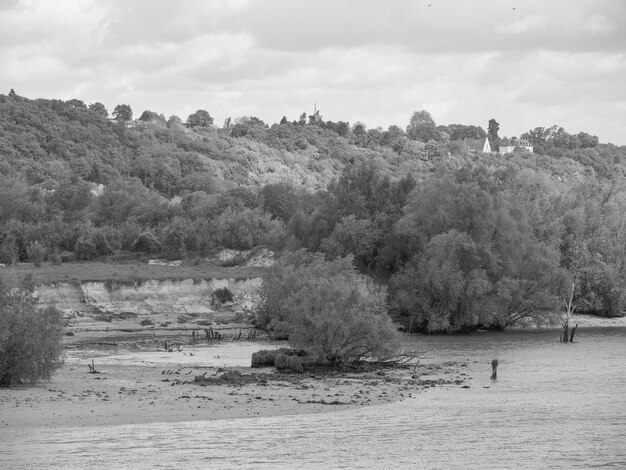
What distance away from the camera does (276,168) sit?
170875mm

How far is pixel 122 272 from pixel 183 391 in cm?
3934

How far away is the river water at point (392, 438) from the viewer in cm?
2788

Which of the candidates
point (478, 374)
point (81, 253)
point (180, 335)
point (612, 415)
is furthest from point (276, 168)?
point (612, 415)

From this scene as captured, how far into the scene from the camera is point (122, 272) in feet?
253

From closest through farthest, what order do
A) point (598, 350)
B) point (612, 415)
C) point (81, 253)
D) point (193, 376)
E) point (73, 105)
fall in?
1. point (612, 415)
2. point (193, 376)
3. point (598, 350)
4. point (81, 253)
5. point (73, 105)

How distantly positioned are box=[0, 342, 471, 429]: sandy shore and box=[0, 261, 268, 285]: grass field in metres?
21.7

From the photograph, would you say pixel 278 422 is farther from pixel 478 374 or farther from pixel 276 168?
pixel 276 168

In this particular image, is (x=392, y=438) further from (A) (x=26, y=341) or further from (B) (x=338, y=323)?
(B) (x=338, y=323)

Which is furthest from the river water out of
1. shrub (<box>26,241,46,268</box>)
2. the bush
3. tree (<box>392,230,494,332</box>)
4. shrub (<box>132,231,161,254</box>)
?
shrub (<box>132,231,161,254</box>)

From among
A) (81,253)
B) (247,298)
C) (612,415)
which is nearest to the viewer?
(612,415)

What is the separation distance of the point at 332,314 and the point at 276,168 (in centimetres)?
12682

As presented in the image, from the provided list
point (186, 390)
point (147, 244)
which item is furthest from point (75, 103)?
point (186, 390)

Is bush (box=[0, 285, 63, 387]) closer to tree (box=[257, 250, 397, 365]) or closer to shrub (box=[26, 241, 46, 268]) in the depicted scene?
tree (box=[257, 250, 397, 365])

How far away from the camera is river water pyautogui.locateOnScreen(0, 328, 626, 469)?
91.5 ft
